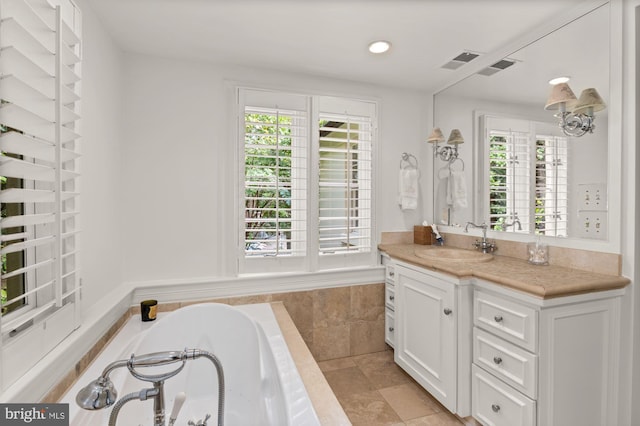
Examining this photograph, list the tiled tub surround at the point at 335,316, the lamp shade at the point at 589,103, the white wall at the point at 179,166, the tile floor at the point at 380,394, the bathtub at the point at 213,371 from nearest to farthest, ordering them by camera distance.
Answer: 1. the bathtub at the point at 213,371
2. the lamp shade at the point at 589,103
3. the tile floor at the point at 380,394
4. the white wall at the point at 179,166
5. the tiled tub surround at the point at 335,316

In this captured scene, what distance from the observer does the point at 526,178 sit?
194cm

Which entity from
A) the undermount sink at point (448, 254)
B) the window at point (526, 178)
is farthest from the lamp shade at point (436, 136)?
the undermount sink at point (448, 254)

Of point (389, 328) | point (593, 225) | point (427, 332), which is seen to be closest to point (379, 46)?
point (593, 225)

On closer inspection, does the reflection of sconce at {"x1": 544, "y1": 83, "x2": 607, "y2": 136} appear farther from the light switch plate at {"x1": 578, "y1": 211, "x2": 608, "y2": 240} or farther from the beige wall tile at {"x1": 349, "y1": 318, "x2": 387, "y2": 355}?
the beige wall tile at {"x1": 349, "y1": 318, "x2": 387, "y2": 355}

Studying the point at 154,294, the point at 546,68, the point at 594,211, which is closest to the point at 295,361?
the point at 154,294

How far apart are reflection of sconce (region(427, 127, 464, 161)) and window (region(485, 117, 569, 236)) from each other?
10.6 inches

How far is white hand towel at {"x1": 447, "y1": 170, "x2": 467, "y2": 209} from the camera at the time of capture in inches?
96.0

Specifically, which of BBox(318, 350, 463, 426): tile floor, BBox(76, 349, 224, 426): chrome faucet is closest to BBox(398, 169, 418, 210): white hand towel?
BBox(318, 350, 463, 426): tile floor

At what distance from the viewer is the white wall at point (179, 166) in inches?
80.0

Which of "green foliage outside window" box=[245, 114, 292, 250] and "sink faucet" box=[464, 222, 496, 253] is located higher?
"green foliage outside window" box=[245, 114, 292, 250]

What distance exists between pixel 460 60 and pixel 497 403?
216cm

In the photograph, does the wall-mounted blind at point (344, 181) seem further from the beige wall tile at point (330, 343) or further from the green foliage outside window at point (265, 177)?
the beige wall tile at point (330, 343)

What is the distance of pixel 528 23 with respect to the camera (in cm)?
171

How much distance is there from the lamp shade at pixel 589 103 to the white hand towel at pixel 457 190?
0.93 m
